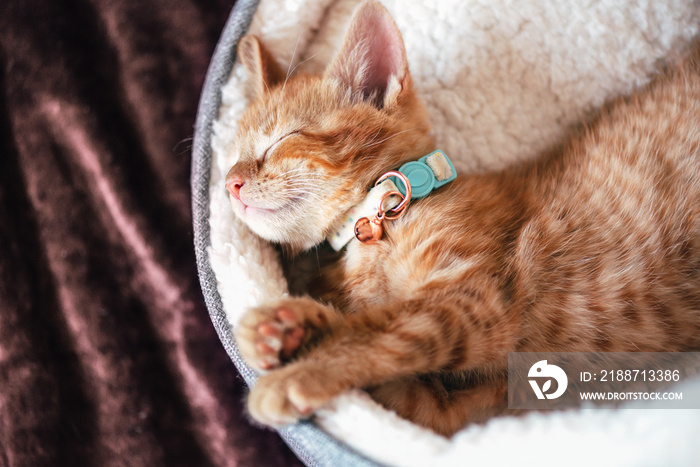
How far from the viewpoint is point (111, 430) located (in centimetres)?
127

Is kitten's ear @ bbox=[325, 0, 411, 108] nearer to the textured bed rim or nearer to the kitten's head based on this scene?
the kitten's head

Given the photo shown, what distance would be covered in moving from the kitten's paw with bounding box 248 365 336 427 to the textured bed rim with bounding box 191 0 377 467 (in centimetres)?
16

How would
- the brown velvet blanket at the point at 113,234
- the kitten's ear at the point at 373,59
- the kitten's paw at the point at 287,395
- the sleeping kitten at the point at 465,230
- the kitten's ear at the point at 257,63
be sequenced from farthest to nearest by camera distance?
the brown velvet blanket at the point at 113,234 < the kitten's ear at the point at 257,63 < the kitten's ear at the point at 373,59 < the sleeping kitten at the point at 465,230 < the kitten's paw at the point at 287,395

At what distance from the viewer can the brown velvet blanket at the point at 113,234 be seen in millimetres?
1273

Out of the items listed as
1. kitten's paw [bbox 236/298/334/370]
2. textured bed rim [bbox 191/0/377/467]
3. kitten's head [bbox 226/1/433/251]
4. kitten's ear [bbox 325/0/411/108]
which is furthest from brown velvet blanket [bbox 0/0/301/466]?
kitten's paw [bbox 236/298/334/370]

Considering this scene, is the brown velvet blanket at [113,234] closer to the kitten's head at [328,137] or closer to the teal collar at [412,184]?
the kitten's head at [328,137]

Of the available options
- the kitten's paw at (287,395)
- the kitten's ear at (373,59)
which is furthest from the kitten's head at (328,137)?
the kitten's paw at (287,395)

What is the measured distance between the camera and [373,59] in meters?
1.01

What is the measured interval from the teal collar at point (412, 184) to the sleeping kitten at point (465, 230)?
0.07 feet

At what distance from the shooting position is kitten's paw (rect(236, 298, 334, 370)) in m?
0.71

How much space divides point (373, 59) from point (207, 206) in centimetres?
48

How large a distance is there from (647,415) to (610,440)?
80mm

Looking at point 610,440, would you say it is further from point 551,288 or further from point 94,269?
point 94,269

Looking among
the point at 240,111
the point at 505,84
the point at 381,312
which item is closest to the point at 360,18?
the point at 240,111
